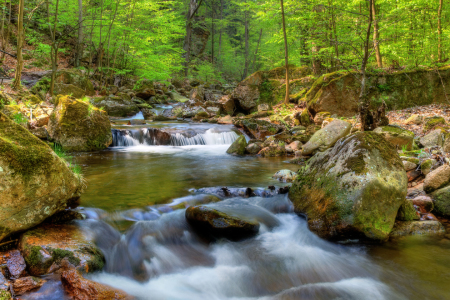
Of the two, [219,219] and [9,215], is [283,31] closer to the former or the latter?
[219,219]

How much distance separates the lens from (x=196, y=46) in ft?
117

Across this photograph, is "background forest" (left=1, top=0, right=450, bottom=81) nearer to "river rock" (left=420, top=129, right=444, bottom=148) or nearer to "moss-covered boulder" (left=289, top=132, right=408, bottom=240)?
"river rock" (left=420, top=129, right=444, bottom=148)

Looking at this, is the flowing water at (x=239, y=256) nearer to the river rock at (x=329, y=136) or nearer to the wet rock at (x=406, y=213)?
the wet rock at (x=406, y=213)

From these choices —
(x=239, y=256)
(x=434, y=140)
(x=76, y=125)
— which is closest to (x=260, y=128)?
(x=434, y=140)

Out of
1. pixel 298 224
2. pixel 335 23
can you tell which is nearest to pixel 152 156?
pixel 298 224

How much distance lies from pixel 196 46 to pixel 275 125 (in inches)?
1096

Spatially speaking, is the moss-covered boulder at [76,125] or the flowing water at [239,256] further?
the moss-covered boulder at [76,125]

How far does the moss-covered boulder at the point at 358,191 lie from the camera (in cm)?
364

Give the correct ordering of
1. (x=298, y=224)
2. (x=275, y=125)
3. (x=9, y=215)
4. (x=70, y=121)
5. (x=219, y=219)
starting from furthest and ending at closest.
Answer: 1. (x=275, y=125)
2. (x=70, y=121)
3. (x=298, y=224)
4. (x=219, y=219)
5. (x=9, y=215)

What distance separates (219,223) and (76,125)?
23.1ft

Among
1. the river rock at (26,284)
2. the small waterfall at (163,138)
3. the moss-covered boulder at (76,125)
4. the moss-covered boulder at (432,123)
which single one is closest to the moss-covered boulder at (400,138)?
the moss-covered boulder at (432,123)

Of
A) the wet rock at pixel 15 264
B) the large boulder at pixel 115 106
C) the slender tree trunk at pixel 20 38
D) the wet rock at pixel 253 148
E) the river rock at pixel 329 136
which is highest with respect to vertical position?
the slender tree trunk at pixel 20 38

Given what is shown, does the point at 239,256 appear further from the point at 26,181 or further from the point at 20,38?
the point at 20,38

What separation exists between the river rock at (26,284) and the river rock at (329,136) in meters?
7.38
